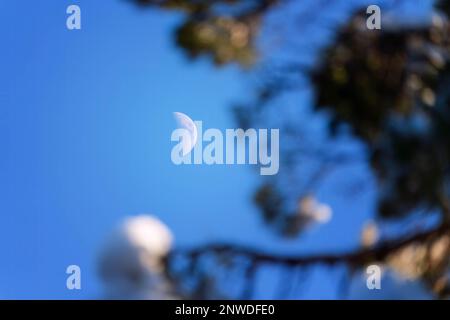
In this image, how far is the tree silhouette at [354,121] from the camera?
1087mm

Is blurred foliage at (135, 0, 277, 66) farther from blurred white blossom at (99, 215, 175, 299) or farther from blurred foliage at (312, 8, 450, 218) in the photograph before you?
blurred white blossom at (99, 215, 175, 299)

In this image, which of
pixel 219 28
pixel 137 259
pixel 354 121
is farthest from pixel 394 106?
pixel 137 259

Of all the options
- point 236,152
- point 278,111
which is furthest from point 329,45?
point 236,152

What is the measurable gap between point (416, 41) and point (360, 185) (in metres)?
0.30

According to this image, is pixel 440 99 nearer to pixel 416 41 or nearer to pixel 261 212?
pixel 416 41

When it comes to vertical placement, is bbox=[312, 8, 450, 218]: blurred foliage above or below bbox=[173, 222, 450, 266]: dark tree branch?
above

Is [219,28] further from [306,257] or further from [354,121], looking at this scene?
[306,257]

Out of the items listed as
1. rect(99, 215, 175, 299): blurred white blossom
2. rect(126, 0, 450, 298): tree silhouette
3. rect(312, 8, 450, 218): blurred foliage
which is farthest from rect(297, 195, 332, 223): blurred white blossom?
rect(99, 215, 175, 299): blurred white blossom

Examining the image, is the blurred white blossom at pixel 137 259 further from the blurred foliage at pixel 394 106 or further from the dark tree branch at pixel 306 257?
the blurred foliage at pixel 394 106

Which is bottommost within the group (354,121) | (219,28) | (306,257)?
(306,257)

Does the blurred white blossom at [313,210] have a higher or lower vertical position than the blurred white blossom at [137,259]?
higher

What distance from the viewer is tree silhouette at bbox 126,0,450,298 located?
42.8 inches

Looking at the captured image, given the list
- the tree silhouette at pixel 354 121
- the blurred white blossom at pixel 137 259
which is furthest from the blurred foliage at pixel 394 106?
the blurred white blossom at pixel 137 259

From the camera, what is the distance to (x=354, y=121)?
1.10 m
